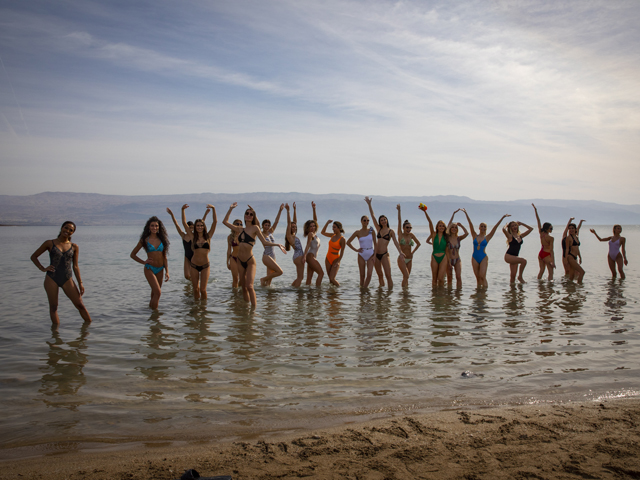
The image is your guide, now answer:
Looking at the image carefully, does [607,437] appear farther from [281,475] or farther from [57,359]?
[57,359]

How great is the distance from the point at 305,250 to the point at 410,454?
33.4 feet

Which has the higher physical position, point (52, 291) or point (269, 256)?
point (269, 256)

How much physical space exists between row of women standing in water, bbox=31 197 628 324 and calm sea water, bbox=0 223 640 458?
0.94 m

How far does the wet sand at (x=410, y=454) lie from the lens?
333cm

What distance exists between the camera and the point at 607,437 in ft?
12.2

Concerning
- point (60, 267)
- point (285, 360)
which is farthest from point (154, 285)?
point (285, 360)

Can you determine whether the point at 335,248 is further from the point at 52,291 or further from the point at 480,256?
the point at 52,291

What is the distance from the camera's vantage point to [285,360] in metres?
6.29

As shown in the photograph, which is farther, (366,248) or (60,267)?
(366,248)

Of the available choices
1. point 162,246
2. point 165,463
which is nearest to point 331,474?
point 165,463

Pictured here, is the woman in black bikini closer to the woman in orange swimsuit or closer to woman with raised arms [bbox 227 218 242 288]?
woman with raised arms [bbox 227 218 242 288]

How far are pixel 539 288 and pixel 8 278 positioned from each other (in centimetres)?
1788

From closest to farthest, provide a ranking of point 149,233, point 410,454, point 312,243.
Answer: point 410,454, point 149,233, point 312,243

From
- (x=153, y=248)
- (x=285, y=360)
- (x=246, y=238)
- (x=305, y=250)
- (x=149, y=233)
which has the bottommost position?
(x=285, y=360)
